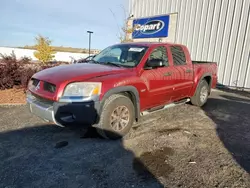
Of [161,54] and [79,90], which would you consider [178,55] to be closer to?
[161,54]

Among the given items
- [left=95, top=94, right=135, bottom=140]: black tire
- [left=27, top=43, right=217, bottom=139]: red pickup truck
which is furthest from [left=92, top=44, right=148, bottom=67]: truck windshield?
[left=95, top=94, right=135, bottom=140]: black tire

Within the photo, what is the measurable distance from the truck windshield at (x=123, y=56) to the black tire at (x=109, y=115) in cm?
82

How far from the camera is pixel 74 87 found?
10.3ft

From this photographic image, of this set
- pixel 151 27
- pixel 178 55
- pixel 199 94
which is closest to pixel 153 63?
pixel 178 55

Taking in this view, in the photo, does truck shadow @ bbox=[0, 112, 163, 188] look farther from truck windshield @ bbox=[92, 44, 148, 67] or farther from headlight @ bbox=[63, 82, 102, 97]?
truck windshield @ bbox=[92, 44, 148, 67]

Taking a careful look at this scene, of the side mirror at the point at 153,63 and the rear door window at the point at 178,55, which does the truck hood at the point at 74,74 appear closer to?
the side mirror at the point at 153,63

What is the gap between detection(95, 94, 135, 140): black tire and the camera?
3.39 m

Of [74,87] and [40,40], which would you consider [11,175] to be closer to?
[74,87]

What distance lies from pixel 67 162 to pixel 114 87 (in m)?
1.41

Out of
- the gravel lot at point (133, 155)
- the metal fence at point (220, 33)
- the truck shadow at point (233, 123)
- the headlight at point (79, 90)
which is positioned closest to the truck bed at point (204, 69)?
the truck shadow at point (233, 123)

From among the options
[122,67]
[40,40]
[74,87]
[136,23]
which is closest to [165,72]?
[122,67]

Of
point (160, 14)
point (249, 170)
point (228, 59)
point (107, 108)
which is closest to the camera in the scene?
point (249, 170)

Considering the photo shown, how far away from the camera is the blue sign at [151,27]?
38.7ft

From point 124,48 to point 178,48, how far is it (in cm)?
149
